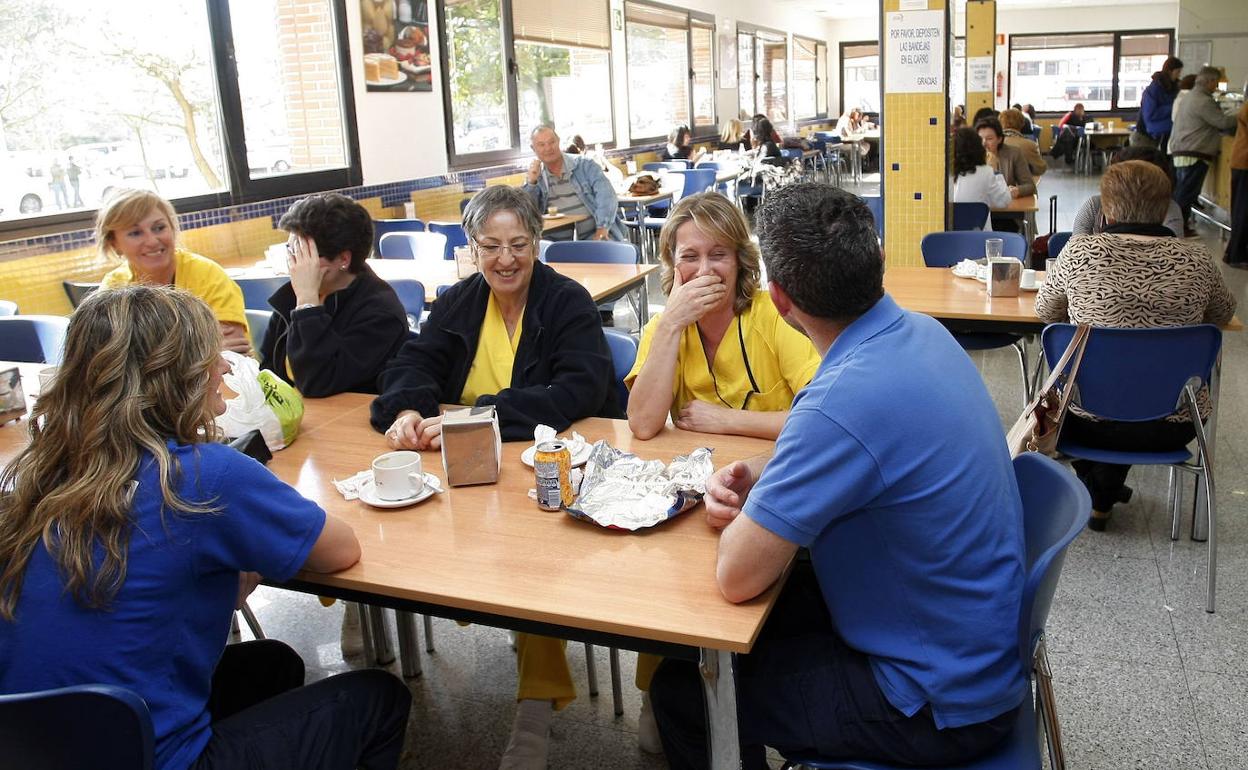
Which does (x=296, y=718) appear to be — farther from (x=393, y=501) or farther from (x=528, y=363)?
(x=528, y=363)

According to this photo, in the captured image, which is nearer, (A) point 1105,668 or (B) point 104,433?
(B) point 104,433

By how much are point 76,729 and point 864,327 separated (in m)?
1.16

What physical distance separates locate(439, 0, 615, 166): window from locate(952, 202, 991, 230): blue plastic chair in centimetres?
377

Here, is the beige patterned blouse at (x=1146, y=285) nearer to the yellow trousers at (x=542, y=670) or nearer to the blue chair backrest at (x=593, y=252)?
the yellow trousers at (x=542, y=670)

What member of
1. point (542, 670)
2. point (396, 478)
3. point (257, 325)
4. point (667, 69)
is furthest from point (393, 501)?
point (667, 69)

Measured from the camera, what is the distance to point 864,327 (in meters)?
1.47

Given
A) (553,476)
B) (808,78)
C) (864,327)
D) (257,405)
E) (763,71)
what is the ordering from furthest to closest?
(808,78) → (763,71) → (257,405) → (553,476) → (864,327)

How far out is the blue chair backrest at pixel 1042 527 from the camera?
1.39m

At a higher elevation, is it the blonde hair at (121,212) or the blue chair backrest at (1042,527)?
the blonde hair at (121,212)

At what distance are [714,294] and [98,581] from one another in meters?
1.33

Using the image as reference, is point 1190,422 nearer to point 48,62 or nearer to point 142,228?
point 142,228

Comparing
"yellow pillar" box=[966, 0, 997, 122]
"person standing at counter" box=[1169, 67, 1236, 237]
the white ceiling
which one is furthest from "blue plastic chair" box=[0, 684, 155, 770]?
the white ceiling

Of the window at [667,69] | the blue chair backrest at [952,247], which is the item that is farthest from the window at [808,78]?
the blue chair backrest at [952,247]

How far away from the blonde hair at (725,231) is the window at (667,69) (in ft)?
29.0
